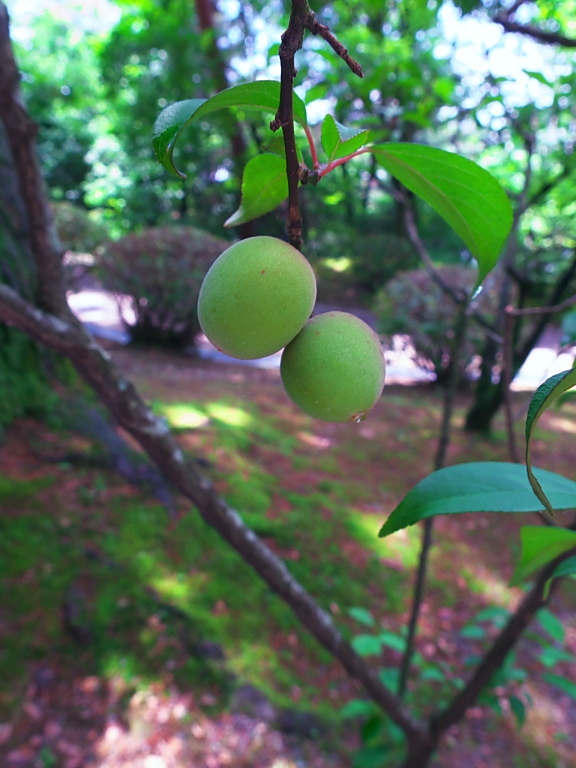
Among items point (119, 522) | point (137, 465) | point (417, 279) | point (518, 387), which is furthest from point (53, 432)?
point (518, 387)

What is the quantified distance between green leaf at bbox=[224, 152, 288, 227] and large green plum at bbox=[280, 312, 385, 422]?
0.64 ft

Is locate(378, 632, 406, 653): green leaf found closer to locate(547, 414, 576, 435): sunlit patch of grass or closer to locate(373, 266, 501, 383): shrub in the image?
locate(547, 414, 576, 435): sunlit patch of grass

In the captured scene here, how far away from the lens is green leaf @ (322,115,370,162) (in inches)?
27.1

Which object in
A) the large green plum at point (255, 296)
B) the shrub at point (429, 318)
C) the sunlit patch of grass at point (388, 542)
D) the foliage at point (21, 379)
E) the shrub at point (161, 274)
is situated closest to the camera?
the large green plum at point (255, 296)

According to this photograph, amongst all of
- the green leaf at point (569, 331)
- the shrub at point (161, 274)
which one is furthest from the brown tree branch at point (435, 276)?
the shrub at point (161, 274)

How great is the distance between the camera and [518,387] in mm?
8477

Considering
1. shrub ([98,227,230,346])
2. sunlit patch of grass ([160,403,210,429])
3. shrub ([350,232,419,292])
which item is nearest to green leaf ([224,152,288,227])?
sunlit patch of grass ([160,403,210,429])

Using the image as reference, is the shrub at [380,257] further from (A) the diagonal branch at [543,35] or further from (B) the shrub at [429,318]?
(A) the diagonal branch at [543,35]

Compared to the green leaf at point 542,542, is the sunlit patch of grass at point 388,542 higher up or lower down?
lower down

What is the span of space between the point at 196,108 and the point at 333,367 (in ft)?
1.21

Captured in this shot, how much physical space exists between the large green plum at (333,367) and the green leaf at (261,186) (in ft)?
0.64

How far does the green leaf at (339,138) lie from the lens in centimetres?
69

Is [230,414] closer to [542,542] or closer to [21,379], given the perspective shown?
[21,379]

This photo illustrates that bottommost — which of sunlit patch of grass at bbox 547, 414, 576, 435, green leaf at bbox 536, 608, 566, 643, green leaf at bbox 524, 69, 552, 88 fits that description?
sunlit patch of grass at bbox 547, 414, 576, 435
